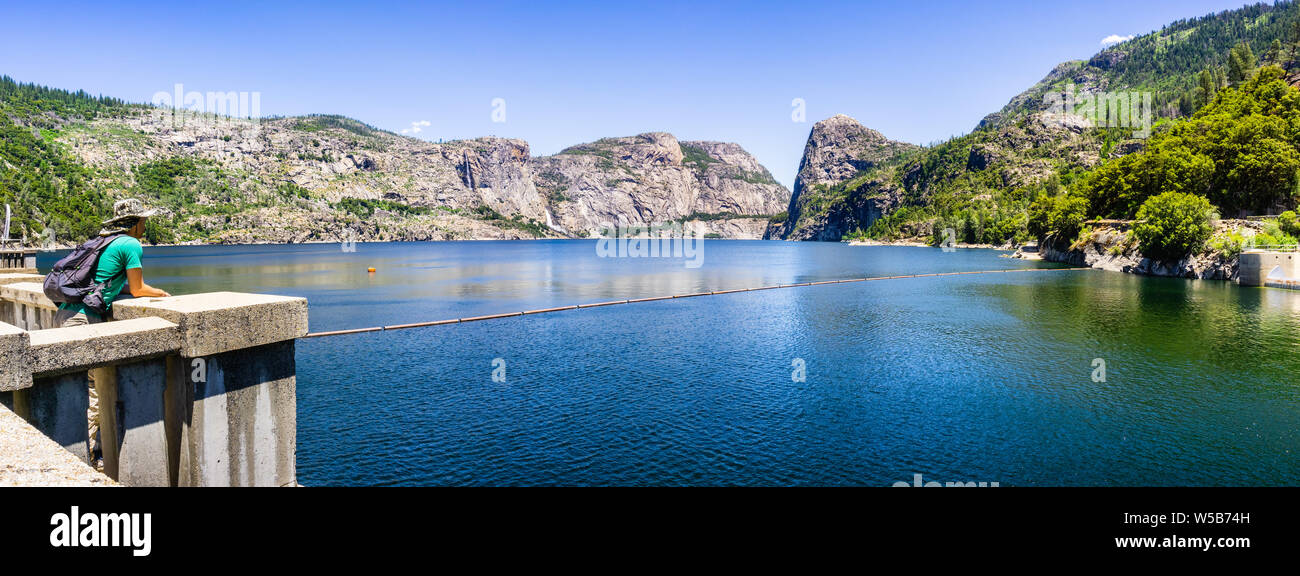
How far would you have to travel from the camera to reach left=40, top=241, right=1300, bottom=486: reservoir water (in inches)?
736

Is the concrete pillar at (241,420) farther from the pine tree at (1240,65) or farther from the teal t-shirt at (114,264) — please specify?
the pine tree at (1240,65)

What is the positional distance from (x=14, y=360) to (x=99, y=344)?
85 cm

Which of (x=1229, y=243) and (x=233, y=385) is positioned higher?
(x=1229, y=243)

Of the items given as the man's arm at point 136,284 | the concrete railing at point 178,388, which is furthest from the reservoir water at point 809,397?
the man's arm at point 136,284

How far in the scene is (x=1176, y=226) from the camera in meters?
81.6

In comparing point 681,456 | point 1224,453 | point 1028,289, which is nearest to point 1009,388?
point 1224,453

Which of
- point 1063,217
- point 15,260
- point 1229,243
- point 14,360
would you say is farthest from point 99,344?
point 1063,217

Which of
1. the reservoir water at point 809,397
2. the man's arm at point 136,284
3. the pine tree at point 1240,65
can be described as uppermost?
the pine tree at point 1240,65

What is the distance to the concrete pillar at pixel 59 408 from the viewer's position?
242 inches

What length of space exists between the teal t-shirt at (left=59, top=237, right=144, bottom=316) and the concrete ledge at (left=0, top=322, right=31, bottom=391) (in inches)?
123

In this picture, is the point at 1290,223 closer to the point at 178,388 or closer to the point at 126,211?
the point at 178,388

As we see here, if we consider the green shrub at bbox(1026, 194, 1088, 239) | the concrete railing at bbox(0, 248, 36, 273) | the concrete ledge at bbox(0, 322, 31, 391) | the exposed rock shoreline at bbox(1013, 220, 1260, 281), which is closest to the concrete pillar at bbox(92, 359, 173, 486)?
the concrete ledge at bbox(0, 322, 31, 391)

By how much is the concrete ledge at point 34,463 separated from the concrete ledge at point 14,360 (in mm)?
713
